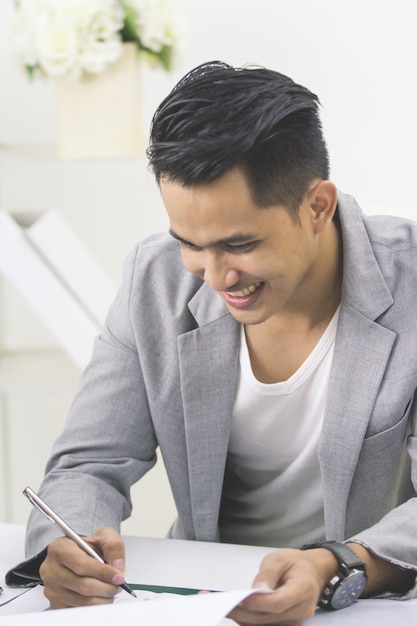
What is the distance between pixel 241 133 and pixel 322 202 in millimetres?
193

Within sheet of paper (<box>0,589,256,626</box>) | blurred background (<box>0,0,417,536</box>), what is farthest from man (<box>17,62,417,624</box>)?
blurred background (<box>0,0,417,536</box>)

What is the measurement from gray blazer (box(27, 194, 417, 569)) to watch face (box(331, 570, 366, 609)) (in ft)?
0.85

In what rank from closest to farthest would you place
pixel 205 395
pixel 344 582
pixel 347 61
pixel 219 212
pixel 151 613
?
1. pixel 151 613
2. pixel 344 582
3. pixel 219 212
4. pixel 205 395
5. pixel 347 61

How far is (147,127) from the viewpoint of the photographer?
102 inches

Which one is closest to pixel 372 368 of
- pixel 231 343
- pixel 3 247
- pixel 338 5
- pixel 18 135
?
pixel 231 343

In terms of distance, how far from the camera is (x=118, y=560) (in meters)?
1.13

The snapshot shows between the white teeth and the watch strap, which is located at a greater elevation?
the white teeth

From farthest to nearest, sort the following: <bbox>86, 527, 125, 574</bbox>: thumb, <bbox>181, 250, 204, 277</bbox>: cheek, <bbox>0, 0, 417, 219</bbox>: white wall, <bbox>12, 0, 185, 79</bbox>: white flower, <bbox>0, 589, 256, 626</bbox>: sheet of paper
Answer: <bbox>0, 0, 417, 219</bbox>: white wall
<bbox>12, 0, 185, 79</bbox>: white flower
<bbox>181, 250, 204, 277</bbox>: cheek
<bbox>86, 527, 125, 574</bbox>: thumb
<bbox>0, 589, 256, 626</bbox>: sheet of paper

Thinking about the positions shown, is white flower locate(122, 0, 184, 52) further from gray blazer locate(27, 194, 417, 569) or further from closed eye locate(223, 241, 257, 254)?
closed eye locate(223, 241, 257, 254)

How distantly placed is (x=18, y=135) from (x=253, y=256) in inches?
66.4

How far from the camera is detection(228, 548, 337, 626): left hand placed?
1003 millimetres

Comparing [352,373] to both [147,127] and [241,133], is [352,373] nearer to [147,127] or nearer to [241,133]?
[241,133]

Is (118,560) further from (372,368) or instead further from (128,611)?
(372,368)

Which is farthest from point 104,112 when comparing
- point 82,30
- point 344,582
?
point 344,582
